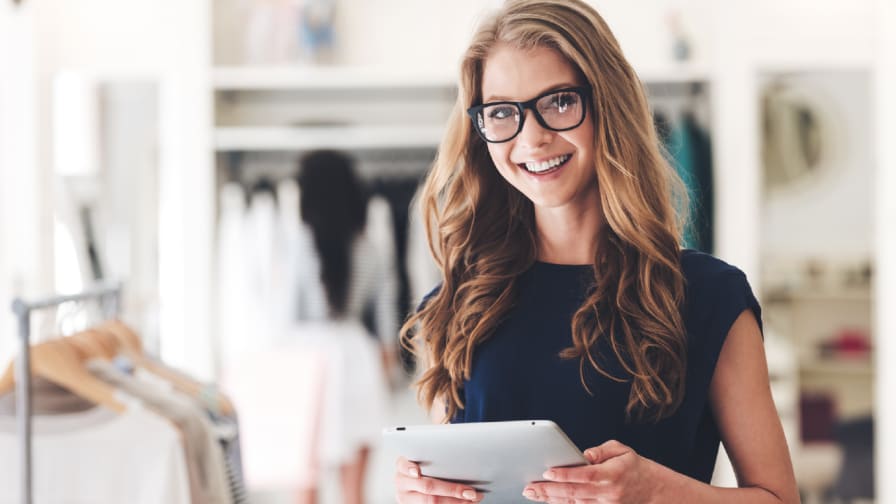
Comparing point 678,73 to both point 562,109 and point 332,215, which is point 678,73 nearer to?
point 332,215

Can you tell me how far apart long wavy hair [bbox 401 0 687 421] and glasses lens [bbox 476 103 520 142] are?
8 centimetres

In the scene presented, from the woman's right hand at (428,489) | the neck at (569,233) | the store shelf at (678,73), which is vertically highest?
the store shelf at (678,73)

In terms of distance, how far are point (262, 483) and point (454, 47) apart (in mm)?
1981

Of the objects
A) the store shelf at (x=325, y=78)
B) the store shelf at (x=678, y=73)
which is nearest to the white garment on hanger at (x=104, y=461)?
the store shelf at (x=325, y=78)

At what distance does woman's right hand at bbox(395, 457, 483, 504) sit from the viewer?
1.15 m

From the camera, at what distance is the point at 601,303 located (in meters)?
1.24

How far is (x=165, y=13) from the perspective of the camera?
12.2ft

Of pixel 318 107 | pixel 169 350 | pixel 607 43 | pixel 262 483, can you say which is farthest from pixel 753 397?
pixel 318 107

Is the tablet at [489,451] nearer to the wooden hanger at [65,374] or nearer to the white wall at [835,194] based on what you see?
the wooden hanger at [65,374]

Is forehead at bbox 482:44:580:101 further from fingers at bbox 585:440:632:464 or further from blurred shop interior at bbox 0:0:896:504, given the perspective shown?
blurred shop interior at bbox 0:0:896:504

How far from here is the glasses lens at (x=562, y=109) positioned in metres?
1.20

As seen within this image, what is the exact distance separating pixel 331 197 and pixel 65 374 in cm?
206

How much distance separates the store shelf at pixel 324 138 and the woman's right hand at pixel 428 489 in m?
2.73

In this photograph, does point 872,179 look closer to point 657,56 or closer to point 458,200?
point 657,56
